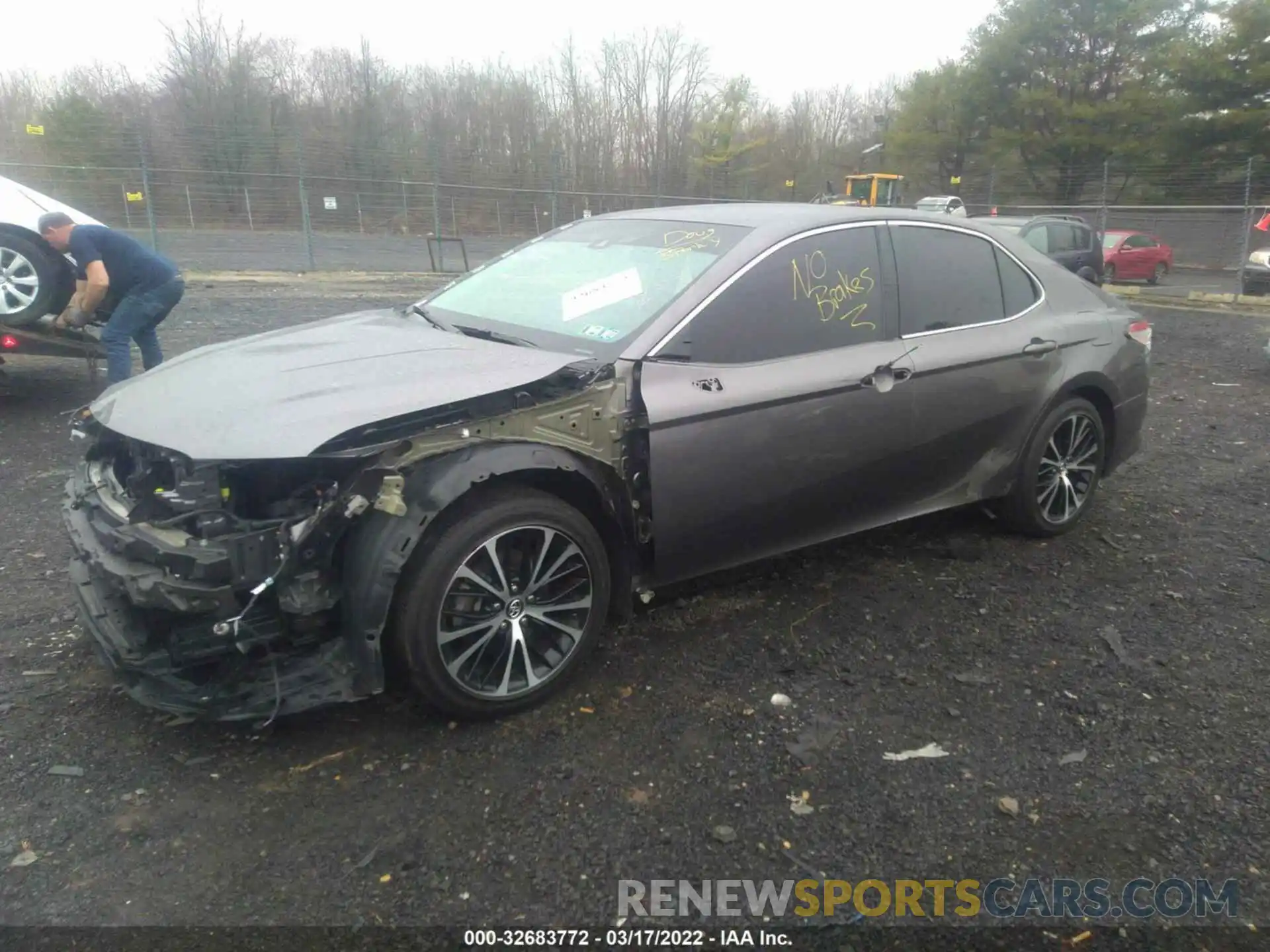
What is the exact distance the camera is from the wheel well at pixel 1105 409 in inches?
182

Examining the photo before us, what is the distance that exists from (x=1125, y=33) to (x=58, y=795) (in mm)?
43412

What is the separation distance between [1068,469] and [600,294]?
2682 mm

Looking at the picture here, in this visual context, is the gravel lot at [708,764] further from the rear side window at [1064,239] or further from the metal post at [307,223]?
the metal post at [307,223]

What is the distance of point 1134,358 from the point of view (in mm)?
4824

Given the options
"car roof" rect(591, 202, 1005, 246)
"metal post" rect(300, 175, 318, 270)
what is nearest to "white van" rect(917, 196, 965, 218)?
"metal post" rect(300, 175, 318, 270)

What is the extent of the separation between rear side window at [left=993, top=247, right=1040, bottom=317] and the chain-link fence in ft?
56.1

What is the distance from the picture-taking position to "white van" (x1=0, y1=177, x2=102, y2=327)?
20.8ft

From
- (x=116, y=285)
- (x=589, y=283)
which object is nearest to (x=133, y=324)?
(x=116, y=285)

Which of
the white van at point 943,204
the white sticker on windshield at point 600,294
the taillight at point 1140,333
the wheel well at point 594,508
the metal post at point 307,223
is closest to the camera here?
the wheel well at point 594,508

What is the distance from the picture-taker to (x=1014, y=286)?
441 centimetres

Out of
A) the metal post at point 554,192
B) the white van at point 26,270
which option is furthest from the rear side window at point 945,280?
the metal post at point 554,192

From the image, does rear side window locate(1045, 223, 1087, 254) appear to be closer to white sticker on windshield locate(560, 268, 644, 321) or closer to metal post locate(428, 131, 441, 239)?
white sticker on windshield locate(560, 268, 644, 321)

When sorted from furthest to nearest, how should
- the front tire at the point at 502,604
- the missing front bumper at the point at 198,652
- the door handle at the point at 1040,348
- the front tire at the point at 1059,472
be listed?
the front tire at the point at 1059,472
the door handle at the point at 1040,348
the front tire at the point at 502,604
the missing front bumper at the point at 198,652

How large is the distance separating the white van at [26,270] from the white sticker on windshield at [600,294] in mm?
4823
